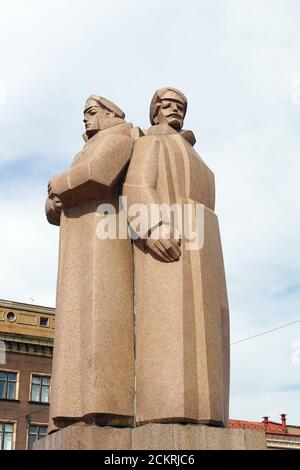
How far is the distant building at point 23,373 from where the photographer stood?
46625 millimetres

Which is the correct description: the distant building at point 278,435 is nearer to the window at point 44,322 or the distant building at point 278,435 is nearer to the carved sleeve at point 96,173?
the window at point 44,322

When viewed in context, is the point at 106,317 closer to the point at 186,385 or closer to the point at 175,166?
the point at 186,385

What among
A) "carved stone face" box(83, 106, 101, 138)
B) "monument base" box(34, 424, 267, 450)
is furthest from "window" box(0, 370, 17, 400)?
"monument base" box(34, 424, 267, 450)

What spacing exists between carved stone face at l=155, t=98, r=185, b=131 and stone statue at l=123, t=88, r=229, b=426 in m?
0.36

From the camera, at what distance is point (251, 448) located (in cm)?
690

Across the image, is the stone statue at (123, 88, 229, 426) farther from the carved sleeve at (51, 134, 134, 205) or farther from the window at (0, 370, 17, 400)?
the window at (0, 370, 17, 400)

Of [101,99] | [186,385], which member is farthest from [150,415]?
[101,99]

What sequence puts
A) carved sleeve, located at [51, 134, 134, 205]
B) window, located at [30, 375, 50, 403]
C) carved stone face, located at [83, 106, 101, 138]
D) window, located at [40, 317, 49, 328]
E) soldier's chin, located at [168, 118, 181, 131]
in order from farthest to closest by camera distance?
window, located at [40, 317, 49, 328] < window, located at [30, 375, 50, 403] < soldier's chin, located at [168, 118, 181, 131] < carved stone face, located at [83, 106, 101, 138] < carved sleeve, located at [51, 134, 134, 205]

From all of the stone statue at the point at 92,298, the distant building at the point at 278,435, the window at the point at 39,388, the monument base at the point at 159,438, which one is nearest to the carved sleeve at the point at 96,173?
the stone statue at the point at 92,298

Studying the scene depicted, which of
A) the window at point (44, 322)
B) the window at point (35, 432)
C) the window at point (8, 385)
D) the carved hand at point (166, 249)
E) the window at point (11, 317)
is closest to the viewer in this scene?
the carved hand at point (166, 249)

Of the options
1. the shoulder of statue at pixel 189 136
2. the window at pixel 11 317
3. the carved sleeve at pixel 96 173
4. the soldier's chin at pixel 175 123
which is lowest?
the carved sleeve at pixel 96 173

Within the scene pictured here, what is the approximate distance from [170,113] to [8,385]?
41.8 m

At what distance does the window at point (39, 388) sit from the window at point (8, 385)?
1.28 m

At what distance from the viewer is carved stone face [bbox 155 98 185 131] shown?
888 cm
